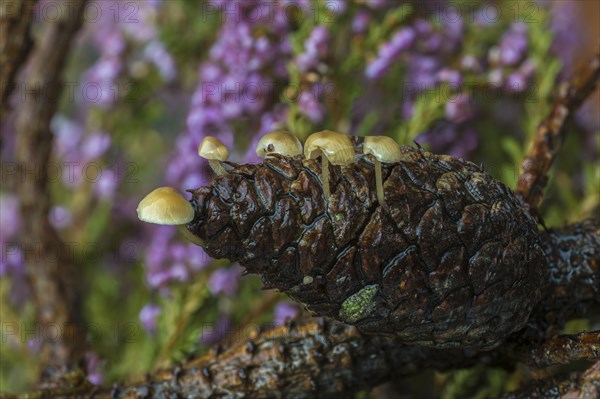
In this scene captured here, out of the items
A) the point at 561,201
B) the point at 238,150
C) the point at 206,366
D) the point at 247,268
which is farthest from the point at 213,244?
the point at 561,201

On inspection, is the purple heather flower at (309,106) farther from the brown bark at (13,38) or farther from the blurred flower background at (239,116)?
the brown bark at (13,38)

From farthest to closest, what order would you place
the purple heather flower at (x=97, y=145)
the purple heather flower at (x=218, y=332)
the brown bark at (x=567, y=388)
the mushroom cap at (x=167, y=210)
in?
the purple heather flower at (x=97, y=145) → the purple heather flower at (x=218, y=332) → the brown bark at (x=567, y=388) → the mushroom cap at (x=167, y=210)

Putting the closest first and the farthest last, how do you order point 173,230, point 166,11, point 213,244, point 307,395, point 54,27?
point 213,244 < point 307,395 < point 54,27 < point 173,230 < point 166,11

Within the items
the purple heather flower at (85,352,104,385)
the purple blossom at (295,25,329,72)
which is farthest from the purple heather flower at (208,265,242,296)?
the purple blossom at (295,25,329,72)

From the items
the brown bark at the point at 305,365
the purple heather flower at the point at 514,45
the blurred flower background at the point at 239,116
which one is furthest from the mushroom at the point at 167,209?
the purple heather flower at the point at 514,45

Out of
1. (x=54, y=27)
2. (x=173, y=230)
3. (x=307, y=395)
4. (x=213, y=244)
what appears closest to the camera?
(x=213, y=244)

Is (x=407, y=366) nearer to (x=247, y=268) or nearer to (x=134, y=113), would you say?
(x=247, y=268)

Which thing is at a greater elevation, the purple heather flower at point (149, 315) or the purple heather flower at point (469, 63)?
the purple heather flower at point (469, 63)
